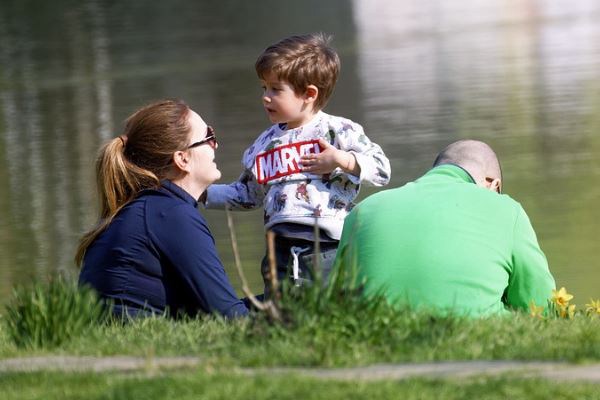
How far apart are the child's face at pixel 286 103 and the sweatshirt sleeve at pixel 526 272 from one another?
1.35 m

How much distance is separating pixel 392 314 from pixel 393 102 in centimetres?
1368

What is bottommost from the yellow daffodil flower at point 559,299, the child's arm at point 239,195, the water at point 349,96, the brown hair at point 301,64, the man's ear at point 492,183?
the water at point 349,96

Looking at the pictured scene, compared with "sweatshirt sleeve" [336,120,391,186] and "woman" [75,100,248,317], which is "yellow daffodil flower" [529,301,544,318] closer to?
"sweatshirt sleeve" [336,120,391,186]

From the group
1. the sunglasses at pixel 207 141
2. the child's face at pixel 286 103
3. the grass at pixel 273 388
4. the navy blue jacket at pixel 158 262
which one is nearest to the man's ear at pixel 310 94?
the child's face at pixel 286 103

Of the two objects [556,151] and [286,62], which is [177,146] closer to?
[286,62]

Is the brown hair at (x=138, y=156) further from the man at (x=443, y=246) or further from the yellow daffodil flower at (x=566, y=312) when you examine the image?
the yellow daffodil flower at (x=566, y=312)

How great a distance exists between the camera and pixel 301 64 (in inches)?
266

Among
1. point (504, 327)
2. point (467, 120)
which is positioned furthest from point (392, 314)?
point (467, 120)

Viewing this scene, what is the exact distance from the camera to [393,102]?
18578mm

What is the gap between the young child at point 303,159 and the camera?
21.7 feet

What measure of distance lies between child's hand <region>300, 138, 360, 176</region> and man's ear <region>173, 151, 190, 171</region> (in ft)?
1.83

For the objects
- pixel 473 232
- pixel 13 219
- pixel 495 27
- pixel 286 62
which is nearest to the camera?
pixel 473 232

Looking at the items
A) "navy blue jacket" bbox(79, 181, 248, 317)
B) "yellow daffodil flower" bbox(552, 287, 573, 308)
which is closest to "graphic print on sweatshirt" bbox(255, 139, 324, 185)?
"navy blue jacket" bbox(79, 181, 248, 317)

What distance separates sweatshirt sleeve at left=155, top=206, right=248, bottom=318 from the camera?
19.8 feet
